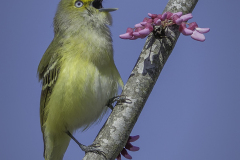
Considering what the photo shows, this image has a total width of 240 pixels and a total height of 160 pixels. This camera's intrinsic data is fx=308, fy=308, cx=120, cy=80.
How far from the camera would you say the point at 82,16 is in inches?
197

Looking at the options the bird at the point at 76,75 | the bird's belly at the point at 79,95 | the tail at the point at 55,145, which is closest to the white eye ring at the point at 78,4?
the bird at the point at 76,75

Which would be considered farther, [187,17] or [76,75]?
[76,75]

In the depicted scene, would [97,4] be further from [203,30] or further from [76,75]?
[203,30]

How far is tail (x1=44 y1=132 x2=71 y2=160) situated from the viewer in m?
5.11

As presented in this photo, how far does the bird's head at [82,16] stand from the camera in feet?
16.1

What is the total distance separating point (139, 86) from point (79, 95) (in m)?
1.12

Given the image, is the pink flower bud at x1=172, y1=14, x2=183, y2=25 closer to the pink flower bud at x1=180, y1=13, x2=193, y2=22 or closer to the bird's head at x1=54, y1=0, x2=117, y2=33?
the pink flower bud at x1=180, y1=13, x2=193, y2=22

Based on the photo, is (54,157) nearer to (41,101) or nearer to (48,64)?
(41,101)

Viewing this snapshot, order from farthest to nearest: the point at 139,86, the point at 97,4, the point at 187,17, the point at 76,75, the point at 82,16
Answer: the point at 97,4
the point at 82,16
the point at 76,75
the point at 139,86
the point at 187,17

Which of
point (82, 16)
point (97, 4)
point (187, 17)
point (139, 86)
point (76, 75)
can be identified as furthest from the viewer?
point (97, 4)

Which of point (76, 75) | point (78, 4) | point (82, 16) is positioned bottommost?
point (76, 75)

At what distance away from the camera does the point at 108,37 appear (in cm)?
489

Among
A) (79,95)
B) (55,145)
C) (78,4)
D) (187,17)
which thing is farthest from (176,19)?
(55,145)

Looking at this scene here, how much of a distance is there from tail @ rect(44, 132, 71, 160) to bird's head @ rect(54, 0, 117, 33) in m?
1.79
